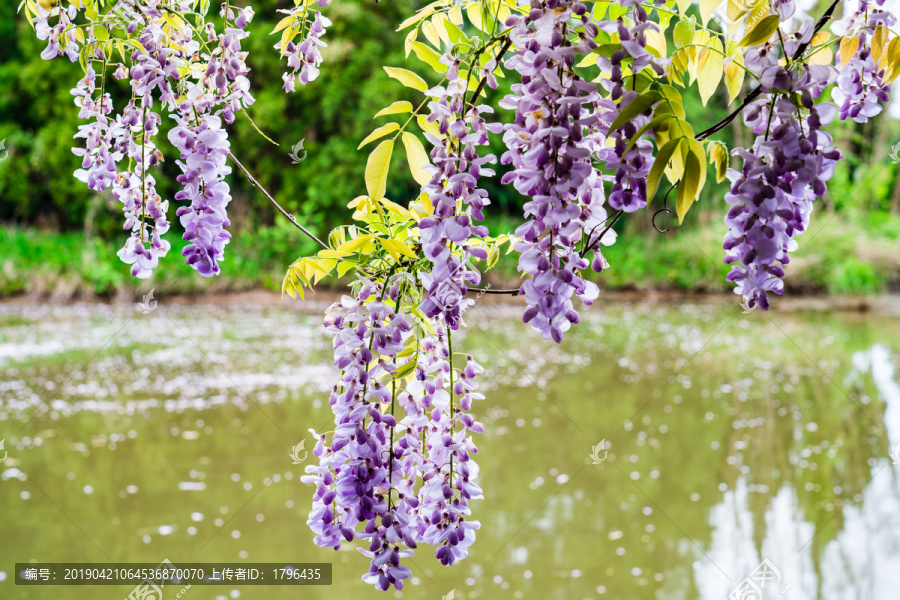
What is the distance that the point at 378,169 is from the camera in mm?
889

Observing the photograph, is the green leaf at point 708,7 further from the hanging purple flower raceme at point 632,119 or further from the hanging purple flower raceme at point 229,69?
the hanging purple flower raceme at point 229,69

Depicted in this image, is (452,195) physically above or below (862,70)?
below

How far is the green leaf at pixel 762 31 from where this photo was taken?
649mm

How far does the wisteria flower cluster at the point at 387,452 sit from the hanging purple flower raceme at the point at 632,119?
0.31 m

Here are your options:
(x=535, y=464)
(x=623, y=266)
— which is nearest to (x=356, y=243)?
(x=535, y=464)

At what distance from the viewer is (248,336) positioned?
8312 mm

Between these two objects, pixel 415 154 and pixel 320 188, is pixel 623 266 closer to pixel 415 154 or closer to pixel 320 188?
pixel 320 188

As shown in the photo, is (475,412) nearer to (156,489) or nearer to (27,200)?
(156,489)

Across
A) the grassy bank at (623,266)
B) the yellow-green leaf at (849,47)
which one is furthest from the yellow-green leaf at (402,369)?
the grassy bank at (623,266)

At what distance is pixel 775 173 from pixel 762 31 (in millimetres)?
133

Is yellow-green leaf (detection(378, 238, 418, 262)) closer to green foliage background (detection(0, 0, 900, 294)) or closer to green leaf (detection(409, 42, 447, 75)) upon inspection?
green leaf (detection(409, 42, 447, 75))

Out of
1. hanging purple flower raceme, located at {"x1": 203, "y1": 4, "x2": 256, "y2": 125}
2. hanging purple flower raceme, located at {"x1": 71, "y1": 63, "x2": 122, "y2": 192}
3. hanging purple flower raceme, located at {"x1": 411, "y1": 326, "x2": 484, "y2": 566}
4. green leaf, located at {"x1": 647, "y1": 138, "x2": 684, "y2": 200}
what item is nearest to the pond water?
hanging purple flower raceme, located at {"x1": 411, "y1": 326, "x2": 484, "y2": 566}

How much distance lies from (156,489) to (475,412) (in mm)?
2382

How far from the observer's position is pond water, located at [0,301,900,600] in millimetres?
3350
